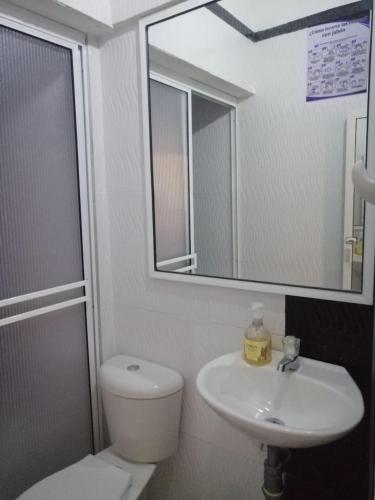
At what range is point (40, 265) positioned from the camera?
4.48 ft

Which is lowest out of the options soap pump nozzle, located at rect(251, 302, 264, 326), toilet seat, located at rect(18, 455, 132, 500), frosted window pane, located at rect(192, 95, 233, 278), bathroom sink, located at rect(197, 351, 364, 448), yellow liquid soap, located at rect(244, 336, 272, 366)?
toilet seat, located at rect(18, 455, 132, 500)

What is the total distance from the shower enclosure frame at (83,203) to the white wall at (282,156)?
0.43m

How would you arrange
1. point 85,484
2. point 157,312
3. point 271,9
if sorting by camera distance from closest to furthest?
1. point 271,9
2. point 85,484
3. point 157,312

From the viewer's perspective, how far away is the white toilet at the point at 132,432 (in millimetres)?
1270

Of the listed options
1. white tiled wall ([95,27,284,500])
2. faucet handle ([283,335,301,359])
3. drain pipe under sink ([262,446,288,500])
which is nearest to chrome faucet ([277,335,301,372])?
faucet handle ([283,335,301,359])

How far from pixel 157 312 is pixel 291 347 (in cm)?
61

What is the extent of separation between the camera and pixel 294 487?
1.20 metres

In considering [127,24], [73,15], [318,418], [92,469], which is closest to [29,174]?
[73,15]

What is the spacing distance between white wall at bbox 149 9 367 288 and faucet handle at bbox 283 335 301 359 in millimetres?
175

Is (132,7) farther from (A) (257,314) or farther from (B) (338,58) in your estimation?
(A) (257,314)

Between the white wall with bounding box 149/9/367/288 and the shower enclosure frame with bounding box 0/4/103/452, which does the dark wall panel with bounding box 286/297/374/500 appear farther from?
the shower enclosure frame with bounding box 0/4/103/452

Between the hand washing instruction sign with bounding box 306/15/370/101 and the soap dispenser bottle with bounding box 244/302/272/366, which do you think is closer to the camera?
the hand washing instruction sign with bounding box 306/15/370/101

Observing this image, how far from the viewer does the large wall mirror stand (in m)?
1.03

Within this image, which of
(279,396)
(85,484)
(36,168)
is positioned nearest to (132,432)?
(85,484)
